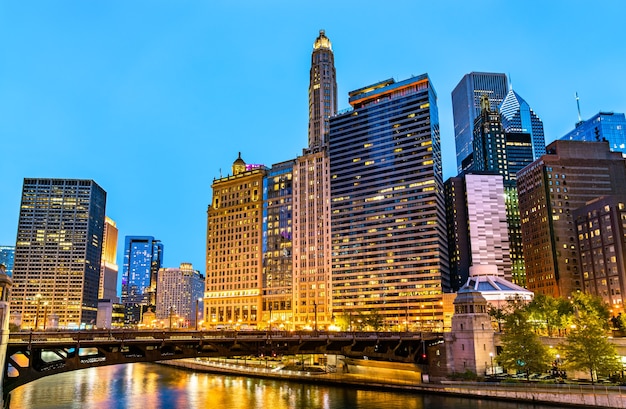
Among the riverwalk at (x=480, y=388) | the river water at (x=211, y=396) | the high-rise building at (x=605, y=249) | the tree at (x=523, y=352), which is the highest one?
the high-rise building at (x=605, y=249)

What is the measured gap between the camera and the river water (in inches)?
3029

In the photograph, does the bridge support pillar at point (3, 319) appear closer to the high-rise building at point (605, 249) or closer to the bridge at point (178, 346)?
the bridge at point (178, 346)

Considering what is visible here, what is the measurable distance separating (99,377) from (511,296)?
10914 centimetres

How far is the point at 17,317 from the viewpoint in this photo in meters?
139

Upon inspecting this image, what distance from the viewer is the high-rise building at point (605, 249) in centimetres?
16950

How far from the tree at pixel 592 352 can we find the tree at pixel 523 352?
412cm

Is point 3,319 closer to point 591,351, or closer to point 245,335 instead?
point 245,335

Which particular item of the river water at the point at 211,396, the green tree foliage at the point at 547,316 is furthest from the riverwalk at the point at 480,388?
the green tree foliage at the point at 547,316

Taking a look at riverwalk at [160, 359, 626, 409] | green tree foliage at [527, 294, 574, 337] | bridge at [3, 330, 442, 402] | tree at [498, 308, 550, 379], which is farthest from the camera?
green tree foliage at [527, 294, 574, 337]

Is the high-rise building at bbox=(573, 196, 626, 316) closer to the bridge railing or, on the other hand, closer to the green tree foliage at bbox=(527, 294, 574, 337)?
the green tree foliage at bbox=(527, 294, 574, 337)

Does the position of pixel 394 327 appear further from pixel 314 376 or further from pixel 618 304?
pixel 314 376

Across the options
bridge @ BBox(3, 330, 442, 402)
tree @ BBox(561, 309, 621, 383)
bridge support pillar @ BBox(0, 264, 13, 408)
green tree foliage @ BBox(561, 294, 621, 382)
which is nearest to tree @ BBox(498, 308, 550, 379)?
green tree foliage @ BBox(561, 294, 621, 382)

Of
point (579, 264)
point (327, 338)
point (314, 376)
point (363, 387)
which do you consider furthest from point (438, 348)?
point (579, 264)

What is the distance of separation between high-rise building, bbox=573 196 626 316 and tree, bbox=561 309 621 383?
10773 centimetres
